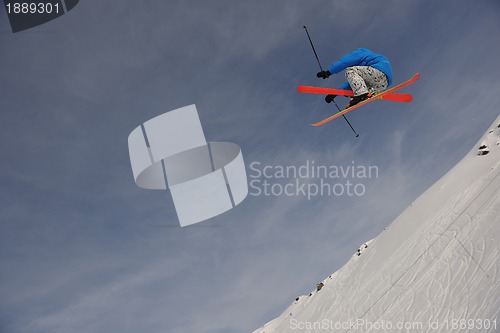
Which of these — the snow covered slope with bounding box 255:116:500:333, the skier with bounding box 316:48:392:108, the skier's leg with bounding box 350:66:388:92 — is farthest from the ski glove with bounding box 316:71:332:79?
the snow covered slope with bounding box 255:116:500:333

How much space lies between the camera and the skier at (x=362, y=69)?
779cm

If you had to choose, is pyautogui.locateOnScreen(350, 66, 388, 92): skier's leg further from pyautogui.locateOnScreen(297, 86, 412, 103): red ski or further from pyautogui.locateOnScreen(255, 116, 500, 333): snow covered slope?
pyautogui.locateOnScreen(255, 116, 500, 333): snow covered slope

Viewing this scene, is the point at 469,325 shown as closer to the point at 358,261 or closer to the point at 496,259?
the point at 496,259

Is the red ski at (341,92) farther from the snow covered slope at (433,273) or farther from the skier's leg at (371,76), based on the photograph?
the snow covered slope at (433,273)

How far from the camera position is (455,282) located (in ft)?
32.5

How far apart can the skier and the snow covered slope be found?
5.47 meters

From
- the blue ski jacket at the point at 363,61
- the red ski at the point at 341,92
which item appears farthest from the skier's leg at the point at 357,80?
the red ski at the point at 341,92

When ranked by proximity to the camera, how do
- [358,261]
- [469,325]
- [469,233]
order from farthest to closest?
[358,261], [469,233], [469,325]

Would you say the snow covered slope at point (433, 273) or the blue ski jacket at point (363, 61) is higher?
the blue ski jacket at point (363, 61)

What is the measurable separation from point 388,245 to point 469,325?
14873 mm

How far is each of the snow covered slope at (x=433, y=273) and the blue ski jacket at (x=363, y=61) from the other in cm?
572

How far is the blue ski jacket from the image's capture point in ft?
25.6

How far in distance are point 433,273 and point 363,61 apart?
28.6ft

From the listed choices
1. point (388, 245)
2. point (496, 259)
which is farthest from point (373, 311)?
point (388, 245)
